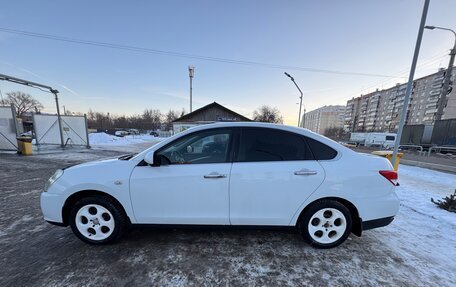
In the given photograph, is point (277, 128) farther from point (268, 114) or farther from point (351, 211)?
point (268, 114)

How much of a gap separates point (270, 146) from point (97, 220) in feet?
8.69

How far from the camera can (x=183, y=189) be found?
2.57 meters

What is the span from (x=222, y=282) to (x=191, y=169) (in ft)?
4.42

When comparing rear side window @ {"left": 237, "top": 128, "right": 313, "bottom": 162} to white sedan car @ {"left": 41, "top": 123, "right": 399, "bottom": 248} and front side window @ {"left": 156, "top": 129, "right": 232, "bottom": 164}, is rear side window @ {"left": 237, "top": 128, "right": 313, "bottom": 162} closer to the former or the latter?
white sedan car @ {"left": 41, "top": 123, "right": 399, "bottom": 248}

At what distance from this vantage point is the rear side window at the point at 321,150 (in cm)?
264

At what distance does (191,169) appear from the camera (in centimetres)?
258

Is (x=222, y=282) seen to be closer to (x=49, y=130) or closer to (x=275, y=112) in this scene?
(x=49, y=130)

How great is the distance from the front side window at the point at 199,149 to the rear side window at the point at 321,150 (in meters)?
1.18

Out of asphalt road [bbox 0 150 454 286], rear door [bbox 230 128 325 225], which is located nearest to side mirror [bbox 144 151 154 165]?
rear door [bbox 230 128 325 225]

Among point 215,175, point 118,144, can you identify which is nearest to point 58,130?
point 118,144

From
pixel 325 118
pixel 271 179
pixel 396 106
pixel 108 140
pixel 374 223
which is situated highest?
pixel 396 106

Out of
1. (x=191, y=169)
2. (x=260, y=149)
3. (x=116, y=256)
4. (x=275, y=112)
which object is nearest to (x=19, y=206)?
(x=116, y=256)

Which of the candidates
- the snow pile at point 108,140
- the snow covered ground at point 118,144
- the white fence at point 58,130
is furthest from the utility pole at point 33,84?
the snow pile at point 108,140

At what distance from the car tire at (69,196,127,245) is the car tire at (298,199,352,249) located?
8.46 ft
